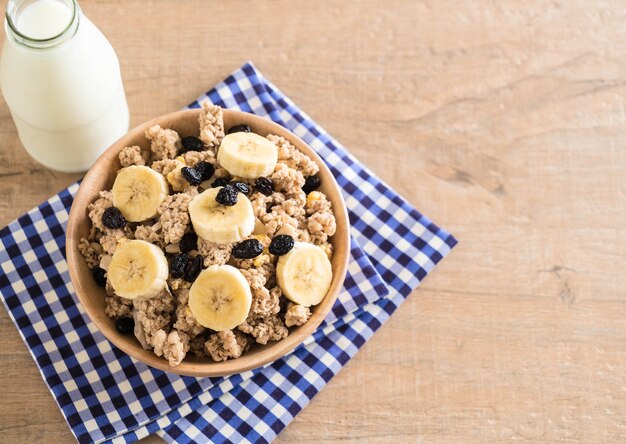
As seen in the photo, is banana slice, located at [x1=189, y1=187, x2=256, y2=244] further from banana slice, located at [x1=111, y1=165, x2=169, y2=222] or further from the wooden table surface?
the wooden table surface

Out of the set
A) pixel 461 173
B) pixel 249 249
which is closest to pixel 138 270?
pixel 249 249

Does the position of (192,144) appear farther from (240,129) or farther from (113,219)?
(113,219)

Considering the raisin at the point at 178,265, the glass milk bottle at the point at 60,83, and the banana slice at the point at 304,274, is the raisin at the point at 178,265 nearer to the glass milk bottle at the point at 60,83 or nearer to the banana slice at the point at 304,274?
the banana slice at the point at 304,274

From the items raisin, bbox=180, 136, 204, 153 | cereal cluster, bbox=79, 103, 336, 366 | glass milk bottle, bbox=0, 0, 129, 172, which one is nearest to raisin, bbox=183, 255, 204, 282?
cereal cluster, bbox=79, 103, 336, 366

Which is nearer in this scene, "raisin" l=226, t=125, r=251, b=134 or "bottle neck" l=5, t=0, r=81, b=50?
"bottle neck" l=5, t=0, r=81, b=50

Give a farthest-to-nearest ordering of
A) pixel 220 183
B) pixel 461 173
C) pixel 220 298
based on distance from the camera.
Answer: pixel 461 173 < pixel 220 183 < pixel 220 298

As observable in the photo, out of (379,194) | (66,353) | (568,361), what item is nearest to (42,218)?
(66,353)

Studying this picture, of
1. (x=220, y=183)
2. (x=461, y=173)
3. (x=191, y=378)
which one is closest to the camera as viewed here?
(x=220, y=183)
